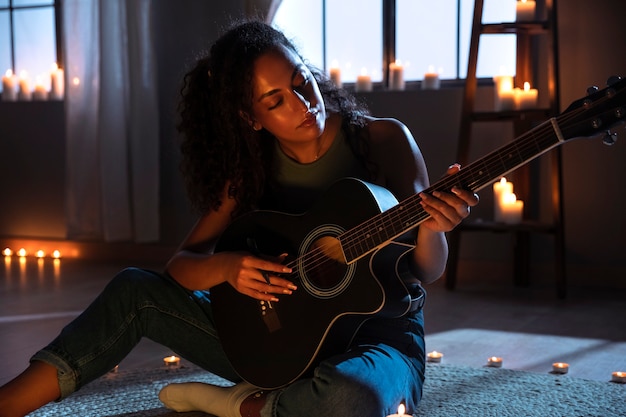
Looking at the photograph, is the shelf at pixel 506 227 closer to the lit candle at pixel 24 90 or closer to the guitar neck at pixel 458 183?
the guitar neck at pixel 458 183

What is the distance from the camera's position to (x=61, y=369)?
1494 millimetres

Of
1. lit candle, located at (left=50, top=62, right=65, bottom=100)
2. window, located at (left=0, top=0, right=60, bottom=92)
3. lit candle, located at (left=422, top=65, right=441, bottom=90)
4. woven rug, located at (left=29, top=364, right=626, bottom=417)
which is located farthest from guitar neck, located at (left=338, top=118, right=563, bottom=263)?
window, located at (left=0, top=0, right=60, bottom=92)

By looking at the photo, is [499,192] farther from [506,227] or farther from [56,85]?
[56,85]

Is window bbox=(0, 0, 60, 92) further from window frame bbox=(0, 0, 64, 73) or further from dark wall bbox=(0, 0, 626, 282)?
dark wall bbox=(0, 0, 626, 282)

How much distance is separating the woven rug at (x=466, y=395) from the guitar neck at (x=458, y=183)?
49 cm

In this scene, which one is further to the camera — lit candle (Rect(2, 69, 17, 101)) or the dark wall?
lit candle (Rect(2, 69, 17, 101))

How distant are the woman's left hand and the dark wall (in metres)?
2.00

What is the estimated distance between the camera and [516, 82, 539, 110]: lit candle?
3.11 m

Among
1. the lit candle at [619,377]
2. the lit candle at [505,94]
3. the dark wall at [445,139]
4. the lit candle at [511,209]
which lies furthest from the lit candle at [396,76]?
the lit candle at [619,377]

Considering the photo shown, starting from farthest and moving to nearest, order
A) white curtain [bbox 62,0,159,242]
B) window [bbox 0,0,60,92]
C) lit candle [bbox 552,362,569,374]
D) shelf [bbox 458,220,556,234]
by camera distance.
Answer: window [bbox 0,0,60,92] < white curtain [bbox 62,0,159,242] < shelf [bbox 458,220,556,234] < lit candle [bbox 552,362,569,374]

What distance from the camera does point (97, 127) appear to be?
400 cm

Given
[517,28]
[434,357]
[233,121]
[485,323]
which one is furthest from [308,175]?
[517,28]

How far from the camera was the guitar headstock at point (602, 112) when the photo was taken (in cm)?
131

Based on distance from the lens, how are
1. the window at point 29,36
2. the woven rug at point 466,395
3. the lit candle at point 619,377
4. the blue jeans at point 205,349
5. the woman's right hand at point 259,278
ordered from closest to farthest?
the blue jeans at point 205,349
the woman's right hand at point 259,278
the woven rug at point 466,395
the lit candle at point 619,377
the window at point 29,36
